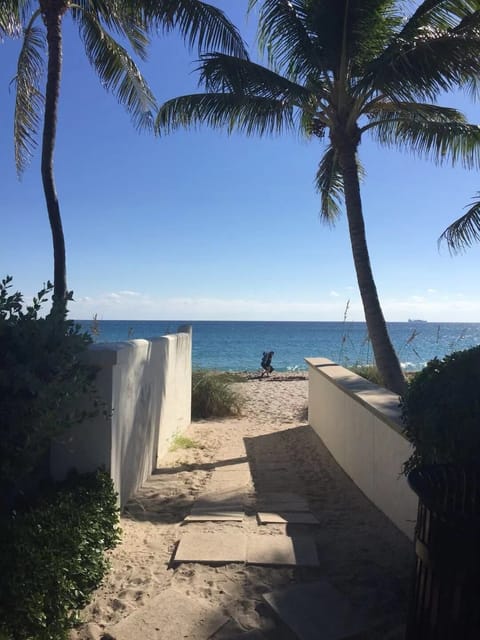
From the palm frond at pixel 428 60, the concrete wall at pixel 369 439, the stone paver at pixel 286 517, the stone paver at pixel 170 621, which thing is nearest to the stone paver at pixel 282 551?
the stone paver at pixel 286 517

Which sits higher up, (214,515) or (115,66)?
(115,66)

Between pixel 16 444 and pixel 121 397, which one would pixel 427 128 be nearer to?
pixel 121 397

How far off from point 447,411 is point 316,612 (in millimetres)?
1333

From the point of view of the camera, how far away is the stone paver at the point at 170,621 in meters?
2.62

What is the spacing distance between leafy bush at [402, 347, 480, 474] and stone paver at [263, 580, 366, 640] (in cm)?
90

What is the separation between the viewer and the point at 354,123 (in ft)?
25.1

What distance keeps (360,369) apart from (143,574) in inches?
347

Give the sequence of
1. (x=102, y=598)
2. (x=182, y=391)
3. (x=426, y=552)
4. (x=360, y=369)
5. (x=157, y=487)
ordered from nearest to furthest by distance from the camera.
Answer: (x=426, y=552) → (x=102, y=598) → (x=157, y=487) → (x=182, y=391) → (x=360, y=369)

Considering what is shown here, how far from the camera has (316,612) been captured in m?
2.74

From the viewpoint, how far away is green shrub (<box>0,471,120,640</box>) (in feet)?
7.50

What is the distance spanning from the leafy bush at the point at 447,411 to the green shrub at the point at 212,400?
7.54 metres

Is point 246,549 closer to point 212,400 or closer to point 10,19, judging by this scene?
point 212,400

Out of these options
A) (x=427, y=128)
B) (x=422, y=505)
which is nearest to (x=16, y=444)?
(x=422, y=505)

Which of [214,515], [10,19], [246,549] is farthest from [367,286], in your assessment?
[10,19]
